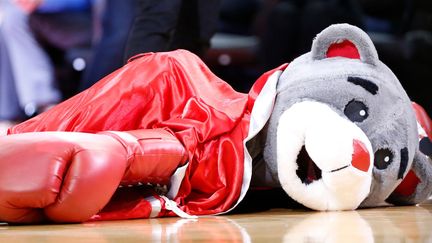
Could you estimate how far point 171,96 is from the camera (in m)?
1.57

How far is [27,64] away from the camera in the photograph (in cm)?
340

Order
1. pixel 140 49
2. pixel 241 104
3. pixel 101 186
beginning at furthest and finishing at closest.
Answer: pixel 140 49
pixel 241 104
pixel 101 186

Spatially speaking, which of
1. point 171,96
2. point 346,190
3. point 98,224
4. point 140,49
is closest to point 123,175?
point 98,224

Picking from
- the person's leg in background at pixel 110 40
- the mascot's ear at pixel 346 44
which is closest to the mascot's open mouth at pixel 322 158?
the mascot's ear at pixel 346 44

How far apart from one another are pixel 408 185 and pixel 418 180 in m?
0.03

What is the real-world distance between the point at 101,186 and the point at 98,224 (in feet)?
0.26

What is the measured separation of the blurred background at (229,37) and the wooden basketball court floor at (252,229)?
1688 mm

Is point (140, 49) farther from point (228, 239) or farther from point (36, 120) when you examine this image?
point (228, 239)

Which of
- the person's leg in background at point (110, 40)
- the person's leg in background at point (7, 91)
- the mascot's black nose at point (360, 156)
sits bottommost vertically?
the person's leg in background at point (7, 91)

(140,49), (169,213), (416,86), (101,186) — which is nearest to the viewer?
(101,186)

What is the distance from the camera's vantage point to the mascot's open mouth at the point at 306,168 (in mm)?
1470

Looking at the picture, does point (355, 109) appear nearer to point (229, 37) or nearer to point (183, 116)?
point (183, 116)

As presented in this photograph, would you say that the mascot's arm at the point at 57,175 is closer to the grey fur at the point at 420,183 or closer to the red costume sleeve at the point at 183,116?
the red costume sleeve at the point at 183,116

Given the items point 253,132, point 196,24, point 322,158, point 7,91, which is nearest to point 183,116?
point 253,132
